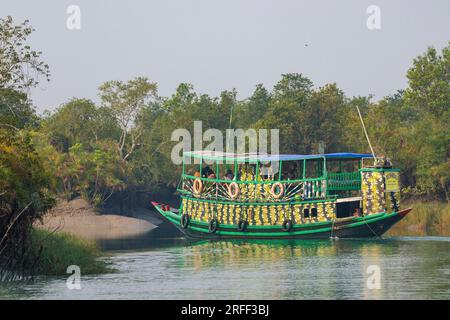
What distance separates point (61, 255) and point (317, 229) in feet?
64.3

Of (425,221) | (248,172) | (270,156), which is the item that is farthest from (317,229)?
(425,221)

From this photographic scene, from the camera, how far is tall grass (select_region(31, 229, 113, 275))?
105ft

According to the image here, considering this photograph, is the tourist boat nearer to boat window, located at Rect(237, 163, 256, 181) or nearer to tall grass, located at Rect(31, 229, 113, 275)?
boat window, located at Rect(237, 163, 256, 181)

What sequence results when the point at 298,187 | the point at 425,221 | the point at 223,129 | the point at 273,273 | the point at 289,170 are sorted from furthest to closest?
the point at 223,129, the point at 425,221, the point at 298,187, the point at 289,170, the point at 273,273

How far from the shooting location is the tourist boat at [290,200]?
47781 millimetres

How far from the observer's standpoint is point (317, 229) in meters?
49.6

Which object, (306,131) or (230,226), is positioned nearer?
(230,226)

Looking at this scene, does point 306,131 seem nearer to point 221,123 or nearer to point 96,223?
point 221,123

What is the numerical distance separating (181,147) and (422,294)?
2232 inches

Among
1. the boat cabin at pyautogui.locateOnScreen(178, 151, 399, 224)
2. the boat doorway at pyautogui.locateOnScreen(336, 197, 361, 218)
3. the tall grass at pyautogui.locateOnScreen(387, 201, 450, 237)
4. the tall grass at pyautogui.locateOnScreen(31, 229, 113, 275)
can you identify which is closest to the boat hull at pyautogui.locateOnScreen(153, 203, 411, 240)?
the boat cabin at pyautogui.locateOnScreen(178, 151, 399, 224)

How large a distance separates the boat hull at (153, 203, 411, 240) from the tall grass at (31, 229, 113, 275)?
Result: 52.9 feet

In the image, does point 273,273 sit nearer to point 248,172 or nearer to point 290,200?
point 290,200
